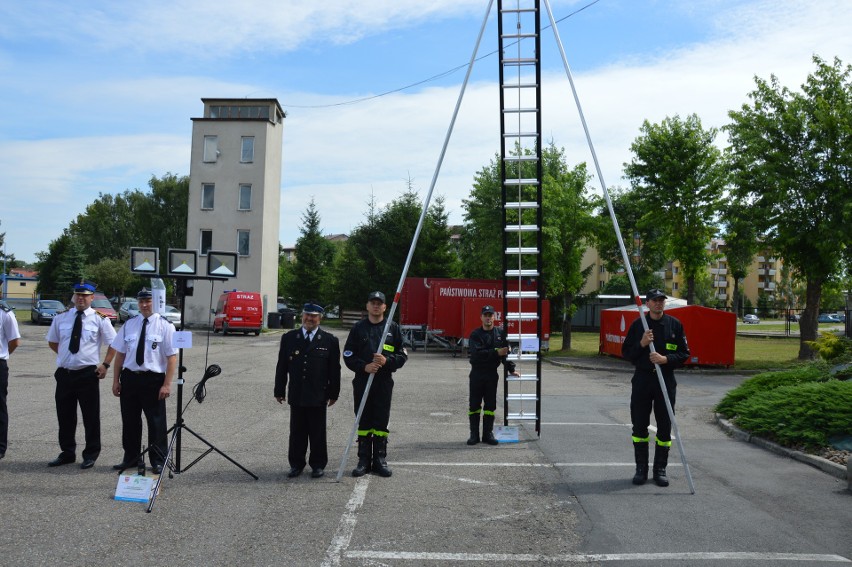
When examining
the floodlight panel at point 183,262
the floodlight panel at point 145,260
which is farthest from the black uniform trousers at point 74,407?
the floodlight panel at point 183,262

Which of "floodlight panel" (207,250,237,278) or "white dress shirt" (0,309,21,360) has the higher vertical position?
"floodlight panel" (207,250,237,278)

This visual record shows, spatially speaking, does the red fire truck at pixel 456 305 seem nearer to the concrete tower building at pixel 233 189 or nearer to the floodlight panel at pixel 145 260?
the concrete tower building at pixel 233 189

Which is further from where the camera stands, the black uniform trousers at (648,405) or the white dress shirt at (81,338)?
the white dress shirt at (81,338)

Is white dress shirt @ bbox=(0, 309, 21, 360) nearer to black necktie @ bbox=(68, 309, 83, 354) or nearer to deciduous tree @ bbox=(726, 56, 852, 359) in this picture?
black necktie @ bbox=(68, 309, 83, 354)

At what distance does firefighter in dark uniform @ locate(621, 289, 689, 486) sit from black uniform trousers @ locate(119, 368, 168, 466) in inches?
196

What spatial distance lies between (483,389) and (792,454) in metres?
4.03

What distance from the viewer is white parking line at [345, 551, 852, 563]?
17.6 ft

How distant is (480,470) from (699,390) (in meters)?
11.8

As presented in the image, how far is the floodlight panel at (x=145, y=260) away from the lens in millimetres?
7883

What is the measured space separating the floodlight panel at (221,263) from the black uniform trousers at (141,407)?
1300 mm

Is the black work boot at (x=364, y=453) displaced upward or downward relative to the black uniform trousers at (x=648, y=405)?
downward

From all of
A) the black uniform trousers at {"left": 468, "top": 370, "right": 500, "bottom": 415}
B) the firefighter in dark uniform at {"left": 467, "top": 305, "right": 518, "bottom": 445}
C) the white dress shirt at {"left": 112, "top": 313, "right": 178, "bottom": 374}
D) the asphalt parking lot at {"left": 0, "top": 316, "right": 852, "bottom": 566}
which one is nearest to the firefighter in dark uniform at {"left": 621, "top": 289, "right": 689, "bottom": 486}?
the asphalt parking lot at {"left": 0, "top": 316, "right": 852, "bottom": 566}

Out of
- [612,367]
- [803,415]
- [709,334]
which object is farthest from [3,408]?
[709,334]

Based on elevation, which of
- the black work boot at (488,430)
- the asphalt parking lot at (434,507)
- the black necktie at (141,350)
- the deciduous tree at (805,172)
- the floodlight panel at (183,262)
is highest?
the deciduous tree at (805,172)
